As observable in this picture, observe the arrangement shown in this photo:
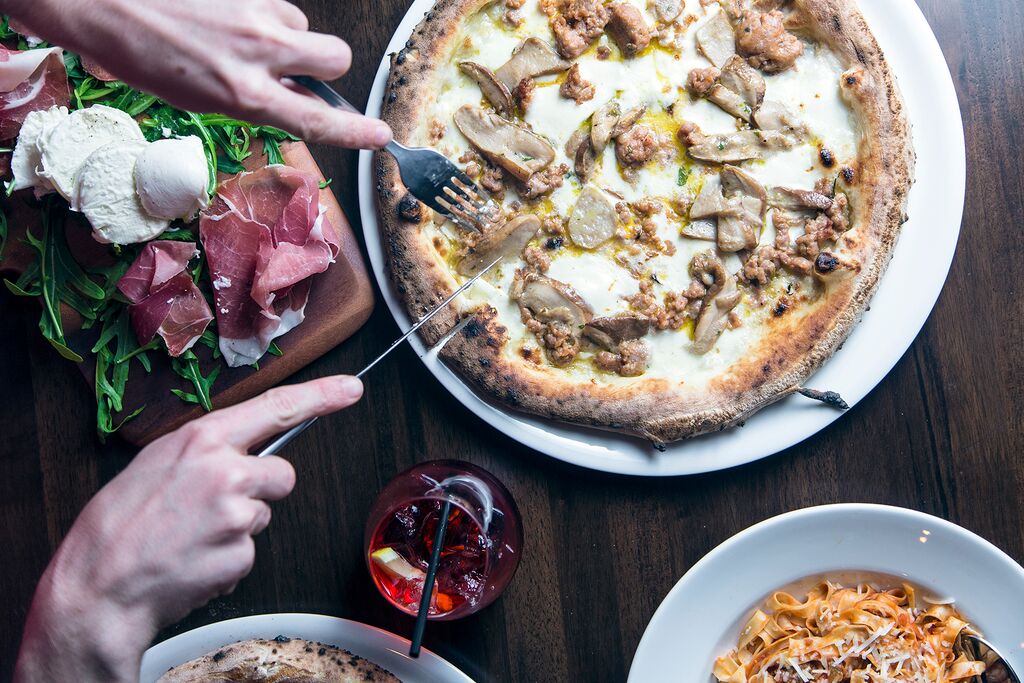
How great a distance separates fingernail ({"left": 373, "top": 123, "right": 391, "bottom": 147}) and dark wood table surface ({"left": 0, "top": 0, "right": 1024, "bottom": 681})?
80cm

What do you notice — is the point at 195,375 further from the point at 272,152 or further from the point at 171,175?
the point at 272,152

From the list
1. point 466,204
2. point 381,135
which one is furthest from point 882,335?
point 381,135

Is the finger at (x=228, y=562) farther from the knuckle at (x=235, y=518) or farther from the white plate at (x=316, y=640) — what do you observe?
the white plate at (x=316, y=640)

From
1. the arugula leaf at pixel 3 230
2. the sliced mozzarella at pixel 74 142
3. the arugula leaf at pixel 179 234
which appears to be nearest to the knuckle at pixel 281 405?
the arugula leaf at pixel 179 234

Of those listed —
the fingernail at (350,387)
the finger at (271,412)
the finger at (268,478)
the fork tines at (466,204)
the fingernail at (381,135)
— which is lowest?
the finger at (268,478)

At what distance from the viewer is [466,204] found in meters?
2.66

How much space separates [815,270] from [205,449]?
6.01 feet

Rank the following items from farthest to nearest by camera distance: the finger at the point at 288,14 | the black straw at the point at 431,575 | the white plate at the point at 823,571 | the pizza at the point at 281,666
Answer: the pizza at the point at 281,666
the white plate at the point at 823,571
the black straw at the point at 431,575
the finger at the point at 288,14

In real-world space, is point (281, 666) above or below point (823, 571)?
below

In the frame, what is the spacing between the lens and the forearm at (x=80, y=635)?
1.96 m

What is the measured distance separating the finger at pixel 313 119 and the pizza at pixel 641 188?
68 cm

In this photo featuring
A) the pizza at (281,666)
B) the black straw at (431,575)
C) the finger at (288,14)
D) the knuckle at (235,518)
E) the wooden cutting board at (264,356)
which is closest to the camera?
the knuckle at (235,518)

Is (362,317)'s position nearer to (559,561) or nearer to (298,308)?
(298,308)

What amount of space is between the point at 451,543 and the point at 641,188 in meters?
1.25
